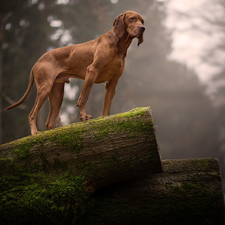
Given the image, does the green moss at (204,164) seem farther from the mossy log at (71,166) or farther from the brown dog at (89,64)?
the brown dog at (89,64)

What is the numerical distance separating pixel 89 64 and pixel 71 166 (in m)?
1.89

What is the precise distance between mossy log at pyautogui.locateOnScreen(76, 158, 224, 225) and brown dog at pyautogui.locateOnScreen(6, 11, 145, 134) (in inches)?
50.8

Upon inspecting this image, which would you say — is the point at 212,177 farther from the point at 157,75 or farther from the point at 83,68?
the point at 157,75

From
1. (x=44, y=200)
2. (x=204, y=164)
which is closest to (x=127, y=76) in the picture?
(x=204, y=164)

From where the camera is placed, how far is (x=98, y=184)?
2688mm

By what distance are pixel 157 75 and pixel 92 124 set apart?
1054 inches

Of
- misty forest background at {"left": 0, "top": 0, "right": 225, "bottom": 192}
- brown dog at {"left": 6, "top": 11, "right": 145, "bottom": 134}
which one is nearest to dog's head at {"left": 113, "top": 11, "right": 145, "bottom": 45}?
brown dog at {"left": 6, "top": 11, "right": 145, "bottom": 134}

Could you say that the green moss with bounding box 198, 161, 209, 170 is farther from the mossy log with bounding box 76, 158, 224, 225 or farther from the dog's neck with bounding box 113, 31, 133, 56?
the dog's neck with bounding box 113, 31, 133, 56

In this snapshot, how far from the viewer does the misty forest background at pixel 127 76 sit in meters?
15.9

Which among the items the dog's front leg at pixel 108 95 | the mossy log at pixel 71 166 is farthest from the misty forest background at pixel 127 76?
the mossy log at pixel 71 166

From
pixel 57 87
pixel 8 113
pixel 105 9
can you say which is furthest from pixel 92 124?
pixel 105 9

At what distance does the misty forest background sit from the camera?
52.2 feet

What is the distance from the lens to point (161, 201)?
272cm

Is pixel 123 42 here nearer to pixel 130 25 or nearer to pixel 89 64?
pixel 130 25
